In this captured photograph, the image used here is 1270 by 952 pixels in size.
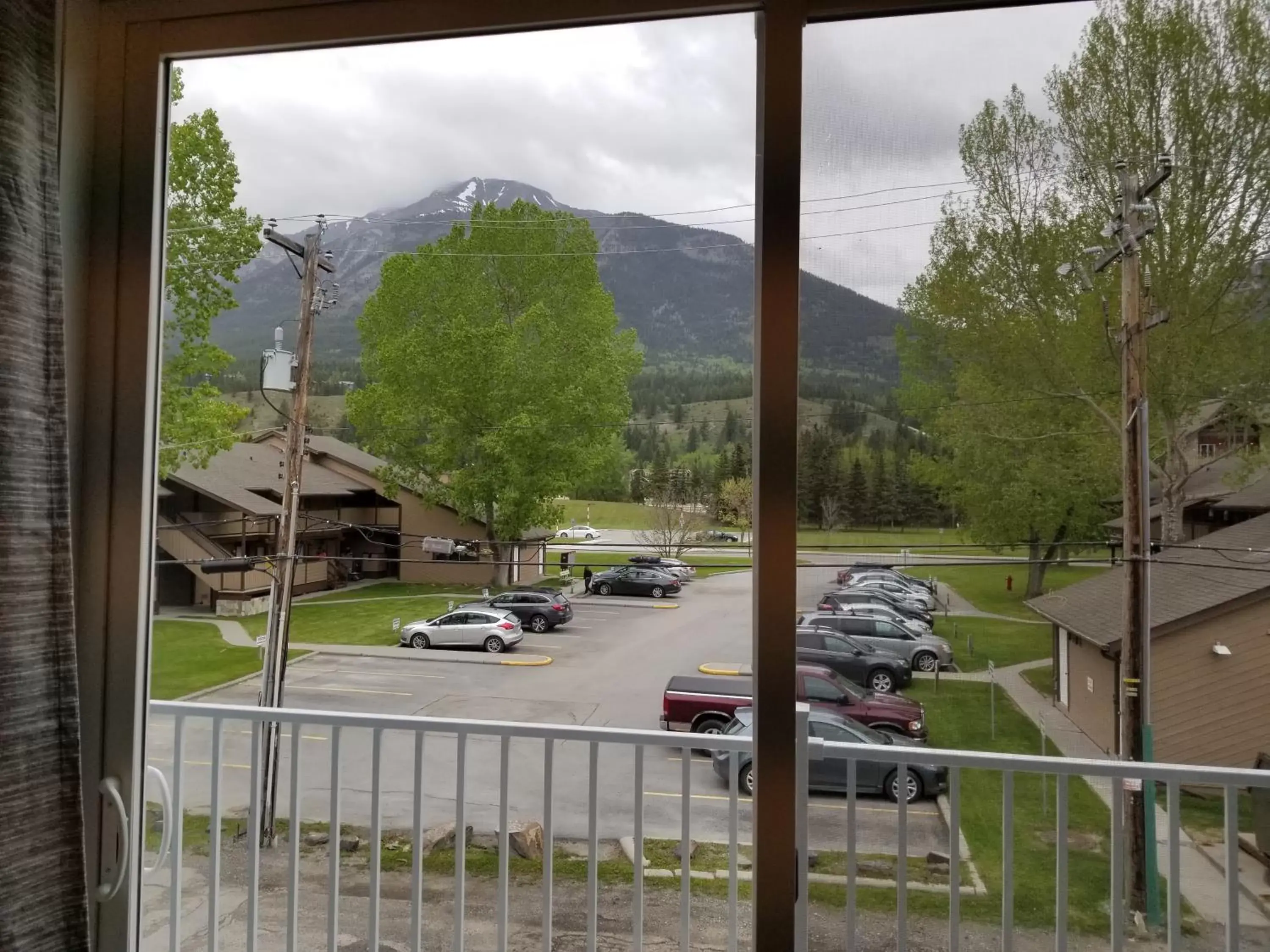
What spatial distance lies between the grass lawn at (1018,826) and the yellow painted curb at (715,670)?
0.29m

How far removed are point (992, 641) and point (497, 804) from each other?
1.04 m

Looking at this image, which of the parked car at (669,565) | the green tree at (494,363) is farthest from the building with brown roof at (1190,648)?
the green tree at (494,363)

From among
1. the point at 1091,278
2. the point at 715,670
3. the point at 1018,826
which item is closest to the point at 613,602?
the point at 715,670

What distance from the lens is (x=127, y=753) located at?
133cm

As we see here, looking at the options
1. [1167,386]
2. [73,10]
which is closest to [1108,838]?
[1167,386]

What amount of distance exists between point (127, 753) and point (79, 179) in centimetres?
104

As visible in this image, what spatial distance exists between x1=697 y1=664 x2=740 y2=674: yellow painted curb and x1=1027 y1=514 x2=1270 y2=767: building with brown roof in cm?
51

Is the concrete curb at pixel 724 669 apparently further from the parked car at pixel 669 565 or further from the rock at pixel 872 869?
the rock at pixel 872 869

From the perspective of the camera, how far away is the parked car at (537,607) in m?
1.46

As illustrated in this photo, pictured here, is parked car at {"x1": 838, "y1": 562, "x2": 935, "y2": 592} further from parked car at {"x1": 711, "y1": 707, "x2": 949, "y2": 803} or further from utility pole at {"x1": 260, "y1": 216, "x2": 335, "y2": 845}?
utility pole at {"x1": 260, "y1": 216, "x2": 335, "y2": 845}

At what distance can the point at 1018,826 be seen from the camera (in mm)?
1245

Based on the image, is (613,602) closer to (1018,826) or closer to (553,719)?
(553,719)

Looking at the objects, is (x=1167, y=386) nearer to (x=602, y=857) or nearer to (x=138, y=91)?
(x=602, y=857)

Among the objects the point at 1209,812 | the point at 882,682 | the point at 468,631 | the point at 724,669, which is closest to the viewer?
the point at 1209,812
